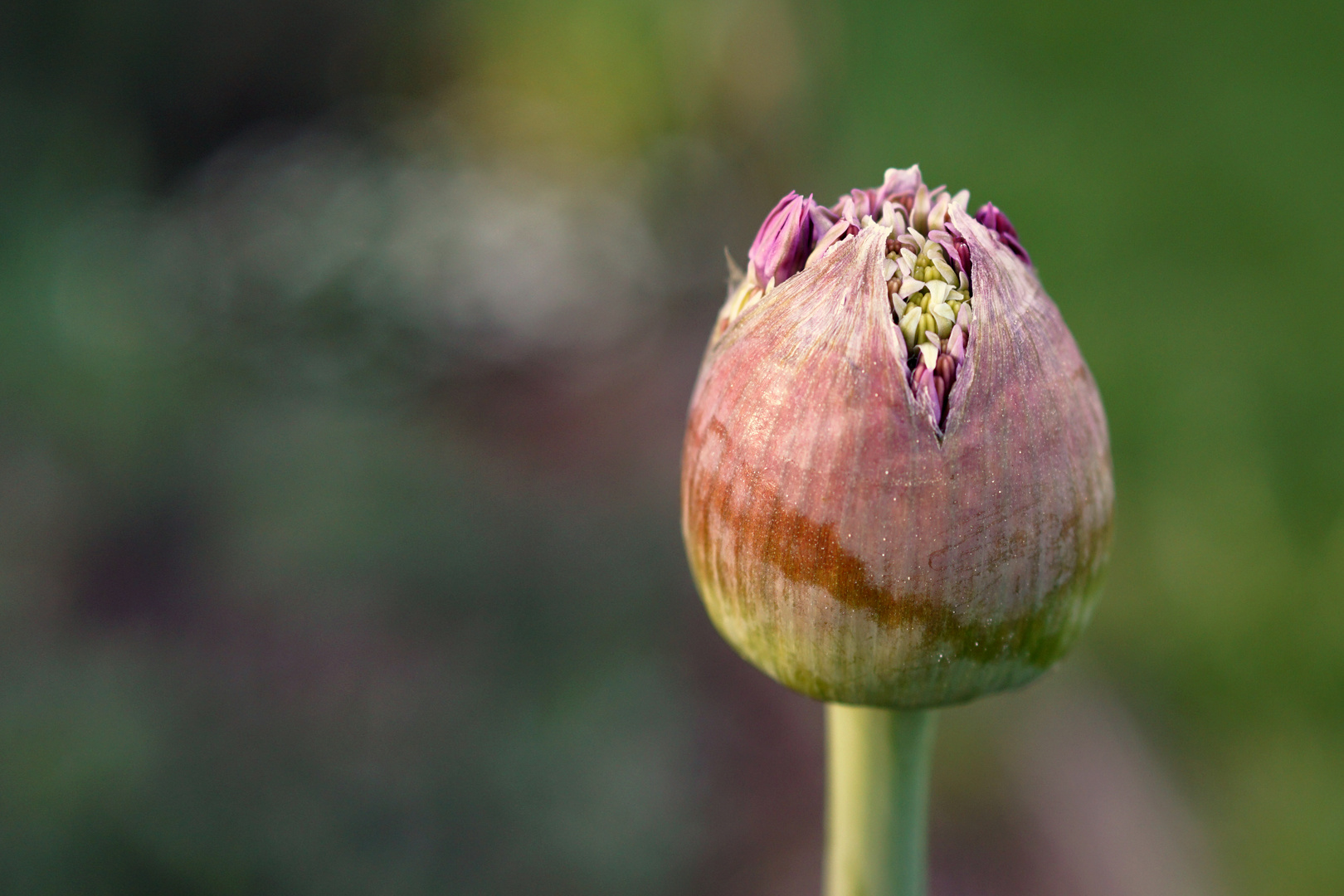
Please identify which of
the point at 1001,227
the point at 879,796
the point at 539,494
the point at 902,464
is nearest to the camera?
the point at 902,464

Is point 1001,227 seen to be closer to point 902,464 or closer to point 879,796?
point 902,464

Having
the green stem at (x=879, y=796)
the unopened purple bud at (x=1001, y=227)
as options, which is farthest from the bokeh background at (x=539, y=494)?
the unopened purple bud at (x=1001, y=227)

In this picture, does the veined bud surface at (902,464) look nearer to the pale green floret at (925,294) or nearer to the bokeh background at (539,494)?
the pale green floret at (925,294)

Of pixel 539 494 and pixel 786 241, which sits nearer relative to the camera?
pixel 786 241

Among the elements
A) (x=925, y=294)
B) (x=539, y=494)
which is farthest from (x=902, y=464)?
(x=539, y=494)

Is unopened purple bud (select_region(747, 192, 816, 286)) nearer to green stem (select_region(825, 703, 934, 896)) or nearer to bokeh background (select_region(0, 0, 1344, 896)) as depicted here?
green stem (select_region(825, 703, 934, 896))

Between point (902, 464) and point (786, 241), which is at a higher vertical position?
point (786, 241)

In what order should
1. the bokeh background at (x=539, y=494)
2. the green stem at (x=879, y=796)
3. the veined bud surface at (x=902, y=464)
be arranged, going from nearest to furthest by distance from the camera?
the veined bud surface at (x=902, y=464), the green stem at (x=879, y=796), the bokeh background at (x=539, y=494)
